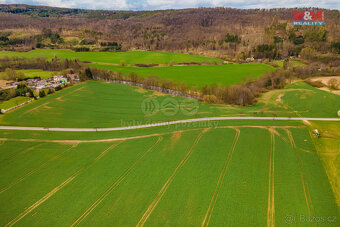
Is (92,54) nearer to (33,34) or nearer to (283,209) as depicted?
(33,34)

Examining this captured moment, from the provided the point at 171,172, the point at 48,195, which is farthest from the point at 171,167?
the point at 48,195

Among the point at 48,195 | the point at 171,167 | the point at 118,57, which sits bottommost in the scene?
the point at 48,195

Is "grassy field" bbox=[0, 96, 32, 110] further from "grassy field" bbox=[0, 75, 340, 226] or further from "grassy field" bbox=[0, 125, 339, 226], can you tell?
"grassy field" bbox=[0, 125, 339, 226]

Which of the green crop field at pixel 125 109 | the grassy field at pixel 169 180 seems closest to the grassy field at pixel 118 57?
the green crop field at pixel 125 109

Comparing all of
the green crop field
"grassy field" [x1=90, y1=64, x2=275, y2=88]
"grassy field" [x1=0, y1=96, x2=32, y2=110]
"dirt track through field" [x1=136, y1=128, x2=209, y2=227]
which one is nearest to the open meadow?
"dirt track through field" [x1=136, y1=128, x2=209, y2=227]

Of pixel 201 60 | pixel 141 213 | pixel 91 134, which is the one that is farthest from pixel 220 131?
pixel 201 60

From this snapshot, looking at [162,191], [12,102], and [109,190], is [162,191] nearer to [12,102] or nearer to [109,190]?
[109,190]

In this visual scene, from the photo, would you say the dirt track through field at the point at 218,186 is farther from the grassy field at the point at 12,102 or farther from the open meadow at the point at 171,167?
the grassy field at the point at 12,102
